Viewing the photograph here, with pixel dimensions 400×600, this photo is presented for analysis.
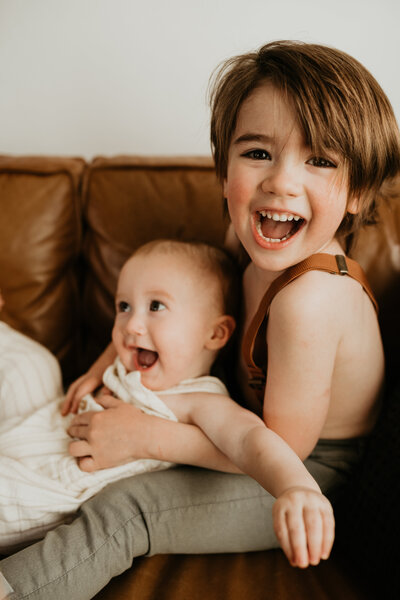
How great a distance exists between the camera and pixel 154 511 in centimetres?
92

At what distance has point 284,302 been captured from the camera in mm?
892

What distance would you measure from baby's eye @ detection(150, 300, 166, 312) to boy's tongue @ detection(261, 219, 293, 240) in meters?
0.26

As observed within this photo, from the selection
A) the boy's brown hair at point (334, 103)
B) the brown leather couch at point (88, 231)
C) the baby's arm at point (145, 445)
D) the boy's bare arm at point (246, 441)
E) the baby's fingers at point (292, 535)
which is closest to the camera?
the baby's fingers at point (292, 535)

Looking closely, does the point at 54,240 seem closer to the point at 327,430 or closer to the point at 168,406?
the point at 168,406

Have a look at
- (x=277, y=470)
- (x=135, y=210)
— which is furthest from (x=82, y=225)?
(x=277, y=470)

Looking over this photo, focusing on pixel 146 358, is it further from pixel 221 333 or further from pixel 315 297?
pixel 315 297

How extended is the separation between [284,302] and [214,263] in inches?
10.5

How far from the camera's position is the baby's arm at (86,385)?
1.13 meters

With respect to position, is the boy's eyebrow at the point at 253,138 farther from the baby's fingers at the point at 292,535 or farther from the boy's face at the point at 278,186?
the baby's fingers at the point at 292,535

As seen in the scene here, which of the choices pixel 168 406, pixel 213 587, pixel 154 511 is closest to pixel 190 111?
pixel 168 406

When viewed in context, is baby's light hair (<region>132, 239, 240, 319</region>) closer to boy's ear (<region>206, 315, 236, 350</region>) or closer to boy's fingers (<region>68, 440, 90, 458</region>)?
boy's ear (<region>206, 315, 236, 350</region>)

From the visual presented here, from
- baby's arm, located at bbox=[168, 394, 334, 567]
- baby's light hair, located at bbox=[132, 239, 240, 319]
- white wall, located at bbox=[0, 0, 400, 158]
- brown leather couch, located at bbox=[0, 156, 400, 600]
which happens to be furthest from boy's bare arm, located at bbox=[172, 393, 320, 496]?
white wall, located at bbox=[0, 0, 400, 158]

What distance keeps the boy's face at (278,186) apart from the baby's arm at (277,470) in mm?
283

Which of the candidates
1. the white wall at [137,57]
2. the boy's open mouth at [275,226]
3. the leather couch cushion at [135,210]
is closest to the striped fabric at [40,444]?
the leather couch cushion at [135,210]
